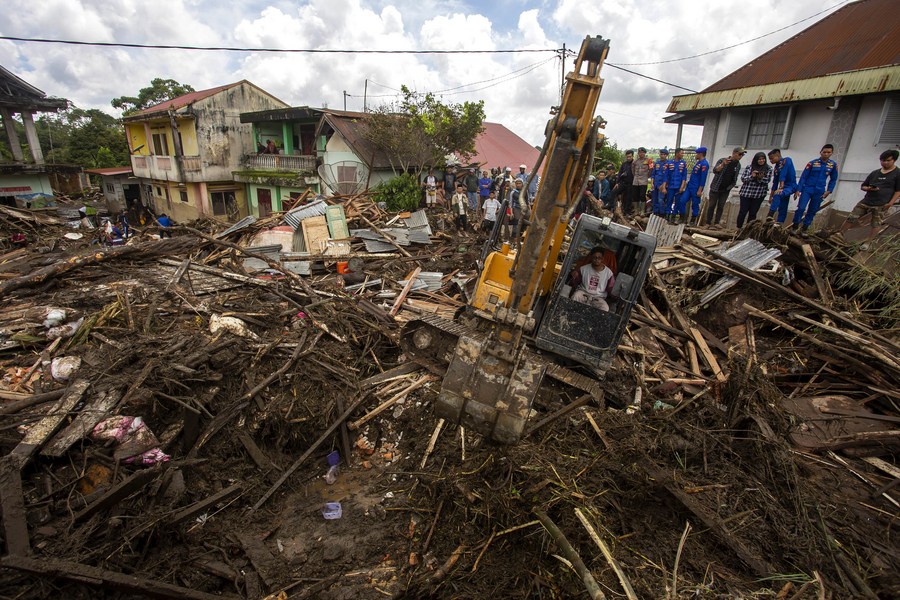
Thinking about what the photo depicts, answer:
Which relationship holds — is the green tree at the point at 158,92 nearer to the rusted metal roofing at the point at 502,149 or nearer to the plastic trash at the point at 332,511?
the rusted metal roofing at the point at 502,149

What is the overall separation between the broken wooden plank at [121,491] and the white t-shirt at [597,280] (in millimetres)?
5902

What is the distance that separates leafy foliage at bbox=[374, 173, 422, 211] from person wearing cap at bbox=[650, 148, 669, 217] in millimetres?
8701

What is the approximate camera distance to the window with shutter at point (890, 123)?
38.2 feet

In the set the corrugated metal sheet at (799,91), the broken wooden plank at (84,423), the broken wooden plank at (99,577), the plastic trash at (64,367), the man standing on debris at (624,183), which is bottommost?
the broken wooden plank at (99,577)

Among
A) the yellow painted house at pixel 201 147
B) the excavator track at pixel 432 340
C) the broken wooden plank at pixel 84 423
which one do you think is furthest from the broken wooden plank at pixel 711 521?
the yellow painted house at pixel 201 147

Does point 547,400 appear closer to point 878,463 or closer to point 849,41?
point 878,463

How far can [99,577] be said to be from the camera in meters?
3.88

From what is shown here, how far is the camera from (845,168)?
12977 mm

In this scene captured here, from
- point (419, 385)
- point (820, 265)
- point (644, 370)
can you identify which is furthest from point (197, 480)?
point (820, 265)

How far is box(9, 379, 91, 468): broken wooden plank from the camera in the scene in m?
4.74

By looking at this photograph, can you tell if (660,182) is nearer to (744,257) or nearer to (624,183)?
(624,183)

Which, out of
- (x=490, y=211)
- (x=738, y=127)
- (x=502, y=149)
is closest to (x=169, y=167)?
(x=490, y=211)

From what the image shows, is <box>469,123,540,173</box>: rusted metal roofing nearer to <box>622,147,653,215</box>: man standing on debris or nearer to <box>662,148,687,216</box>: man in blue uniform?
<box>622,147,653,215</box>: man standing on debris

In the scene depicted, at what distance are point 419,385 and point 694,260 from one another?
6.10 metres
